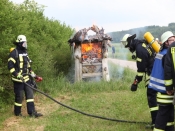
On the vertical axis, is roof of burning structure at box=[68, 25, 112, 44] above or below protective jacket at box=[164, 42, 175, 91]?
above

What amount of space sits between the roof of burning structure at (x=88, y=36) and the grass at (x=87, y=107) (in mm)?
1795

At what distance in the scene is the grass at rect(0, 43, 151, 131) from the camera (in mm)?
7281

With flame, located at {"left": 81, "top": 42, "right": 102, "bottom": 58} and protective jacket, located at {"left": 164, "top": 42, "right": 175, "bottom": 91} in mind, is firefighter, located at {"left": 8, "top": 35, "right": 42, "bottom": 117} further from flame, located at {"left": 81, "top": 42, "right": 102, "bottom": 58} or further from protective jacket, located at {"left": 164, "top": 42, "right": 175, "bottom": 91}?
flame, located at {"left": 81, "top": 42, "right": 102, "bottom": 58}

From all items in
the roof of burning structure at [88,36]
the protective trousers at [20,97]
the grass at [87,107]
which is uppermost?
the roof of burning structure at [88,36]

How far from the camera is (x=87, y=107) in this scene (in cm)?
922

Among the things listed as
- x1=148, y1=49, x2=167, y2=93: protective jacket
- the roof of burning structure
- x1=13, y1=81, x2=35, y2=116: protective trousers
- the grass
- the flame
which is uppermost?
the roof of burning structure

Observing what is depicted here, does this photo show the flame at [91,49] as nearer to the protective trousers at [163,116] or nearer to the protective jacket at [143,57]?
the protective jacket at [143,57]

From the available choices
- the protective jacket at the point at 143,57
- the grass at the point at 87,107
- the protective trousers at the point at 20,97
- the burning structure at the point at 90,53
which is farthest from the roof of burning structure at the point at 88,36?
the protective jacket at the point at 143,57

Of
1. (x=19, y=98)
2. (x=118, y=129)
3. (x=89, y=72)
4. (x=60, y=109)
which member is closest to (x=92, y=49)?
(x=89, y=72)

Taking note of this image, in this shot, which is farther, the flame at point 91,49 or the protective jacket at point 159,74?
the flame at point 91,49

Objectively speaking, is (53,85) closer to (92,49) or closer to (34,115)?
(92,49)

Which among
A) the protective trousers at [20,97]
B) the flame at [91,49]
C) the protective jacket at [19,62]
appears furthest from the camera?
the flame at [91,49]

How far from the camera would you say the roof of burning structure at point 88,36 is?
42.8 feet

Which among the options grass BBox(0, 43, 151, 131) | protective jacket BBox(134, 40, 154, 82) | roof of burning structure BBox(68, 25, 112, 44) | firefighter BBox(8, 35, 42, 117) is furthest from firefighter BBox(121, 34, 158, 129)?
roof of burning structure BBox(68, 25, 112, 44)
